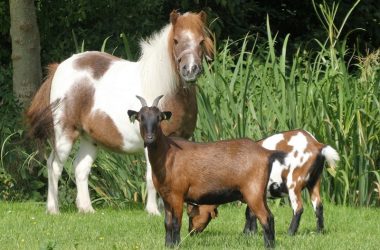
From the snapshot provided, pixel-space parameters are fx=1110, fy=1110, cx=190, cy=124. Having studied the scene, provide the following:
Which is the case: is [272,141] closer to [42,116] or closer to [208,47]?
[208,47]

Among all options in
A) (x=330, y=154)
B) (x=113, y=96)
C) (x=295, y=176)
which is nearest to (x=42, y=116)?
(x=113, y=96)

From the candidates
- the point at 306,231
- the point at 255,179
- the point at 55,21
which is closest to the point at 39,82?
the point at 55,21

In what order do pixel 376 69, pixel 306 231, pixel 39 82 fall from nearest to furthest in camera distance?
pixel 306 231 < pixel 376 69 < pixel 39 82

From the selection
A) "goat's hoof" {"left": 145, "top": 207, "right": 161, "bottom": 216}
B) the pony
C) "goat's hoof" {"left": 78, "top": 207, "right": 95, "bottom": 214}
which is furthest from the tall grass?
"goat's hoof" {"left": 78, "top": 207, "right": 95, "bottom": 214}

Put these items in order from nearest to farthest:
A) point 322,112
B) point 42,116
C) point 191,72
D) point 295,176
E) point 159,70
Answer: point 295,176 → point 191,72 → point 159,70 → point 42,116 → point 322,112

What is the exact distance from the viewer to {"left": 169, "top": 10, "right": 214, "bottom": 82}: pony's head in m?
9.98

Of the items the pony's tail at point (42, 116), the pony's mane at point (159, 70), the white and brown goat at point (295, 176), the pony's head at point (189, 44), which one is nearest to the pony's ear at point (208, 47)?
the pony's head at point (189, 44)

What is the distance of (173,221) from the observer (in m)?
8.33

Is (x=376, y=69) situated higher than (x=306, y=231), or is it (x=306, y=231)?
(x=376, y=69)

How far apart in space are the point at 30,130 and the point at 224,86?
7.61 ft

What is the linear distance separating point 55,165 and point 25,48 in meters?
2.69

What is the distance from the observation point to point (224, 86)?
41.1ft

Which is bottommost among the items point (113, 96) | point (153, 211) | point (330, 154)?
point (153, 211)

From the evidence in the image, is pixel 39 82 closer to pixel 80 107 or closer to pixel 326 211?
pixel 80 107
